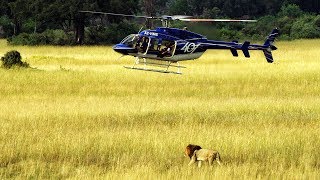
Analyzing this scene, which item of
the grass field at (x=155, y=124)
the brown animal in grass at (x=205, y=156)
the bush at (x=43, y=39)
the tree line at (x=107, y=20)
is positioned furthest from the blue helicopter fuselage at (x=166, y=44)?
the bush at (x=43, y=39)

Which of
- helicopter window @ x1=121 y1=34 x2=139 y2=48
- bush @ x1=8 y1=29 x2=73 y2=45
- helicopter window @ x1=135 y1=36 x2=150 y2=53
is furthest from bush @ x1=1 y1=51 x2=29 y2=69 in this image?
bush @ x1=8 y1=29 x2=73 y2=45

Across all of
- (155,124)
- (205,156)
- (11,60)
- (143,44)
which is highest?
(205,156)

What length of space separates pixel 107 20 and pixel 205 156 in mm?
67826

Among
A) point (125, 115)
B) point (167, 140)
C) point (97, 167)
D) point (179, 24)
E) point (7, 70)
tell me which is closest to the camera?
point (97, 167)

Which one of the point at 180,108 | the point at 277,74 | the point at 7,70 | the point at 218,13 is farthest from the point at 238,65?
Result: the point at 218,13

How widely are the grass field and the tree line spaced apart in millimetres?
17118

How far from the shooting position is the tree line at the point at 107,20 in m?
63.3

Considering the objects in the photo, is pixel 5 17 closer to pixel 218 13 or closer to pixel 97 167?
pixel 218 13

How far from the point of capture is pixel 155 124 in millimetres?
17094

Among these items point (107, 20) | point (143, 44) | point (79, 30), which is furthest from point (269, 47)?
point (107, 20)

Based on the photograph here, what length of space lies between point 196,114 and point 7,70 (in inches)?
574

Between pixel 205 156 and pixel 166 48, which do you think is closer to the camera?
pixel 205 156

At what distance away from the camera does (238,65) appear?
3781 centimetres

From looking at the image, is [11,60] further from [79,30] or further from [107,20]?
[107,20]
